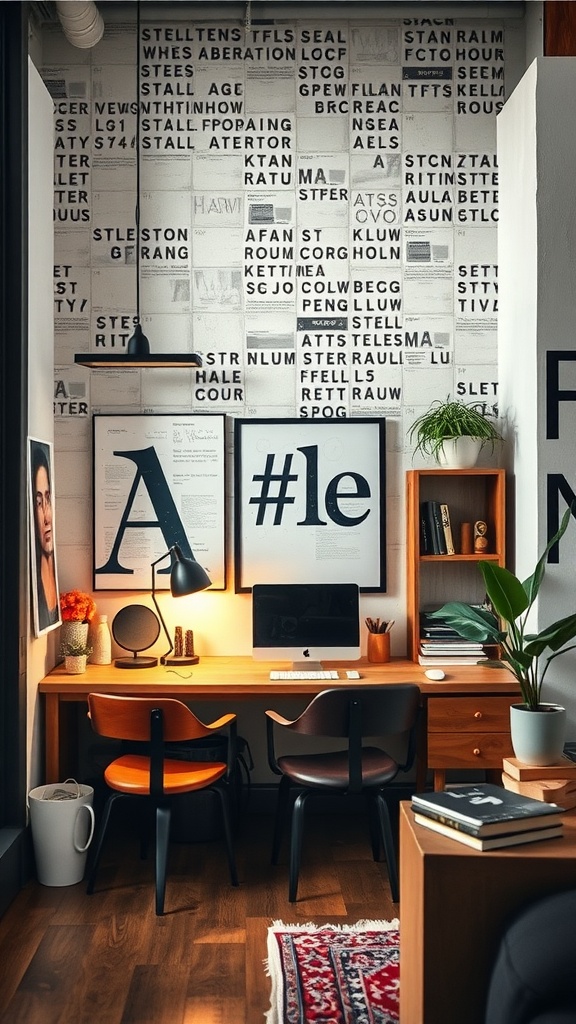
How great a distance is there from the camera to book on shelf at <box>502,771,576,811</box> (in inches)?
90.7

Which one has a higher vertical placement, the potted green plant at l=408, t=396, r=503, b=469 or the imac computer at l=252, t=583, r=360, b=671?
the potted green plant at l=408, t=396, r=503, b=469

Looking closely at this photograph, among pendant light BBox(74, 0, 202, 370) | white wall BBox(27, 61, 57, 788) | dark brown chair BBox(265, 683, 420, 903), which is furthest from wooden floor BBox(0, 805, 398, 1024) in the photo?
pendant light BBox(74, 0, 202, 370)

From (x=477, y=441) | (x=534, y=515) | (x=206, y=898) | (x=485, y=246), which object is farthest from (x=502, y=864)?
(x=485, y=246)

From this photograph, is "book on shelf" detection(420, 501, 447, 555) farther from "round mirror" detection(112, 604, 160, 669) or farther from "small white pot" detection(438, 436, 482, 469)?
"round mirror" detection(112, 604, 160, 669)

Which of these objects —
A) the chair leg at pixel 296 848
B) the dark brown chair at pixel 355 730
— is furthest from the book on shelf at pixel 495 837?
the chair leg at pixel 296 848

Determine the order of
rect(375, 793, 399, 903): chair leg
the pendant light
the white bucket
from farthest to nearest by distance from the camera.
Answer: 1. the pendant light
2. the white bucket
3. rect(375, 793, 399, 903): chair leg

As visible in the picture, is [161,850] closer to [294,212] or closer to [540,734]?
[540,734]

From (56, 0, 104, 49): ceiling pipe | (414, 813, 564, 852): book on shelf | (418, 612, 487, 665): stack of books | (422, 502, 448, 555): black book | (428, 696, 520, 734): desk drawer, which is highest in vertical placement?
(56, 0, 104, 49): ceiling pipe

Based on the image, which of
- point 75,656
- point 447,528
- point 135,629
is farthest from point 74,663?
point 447,528

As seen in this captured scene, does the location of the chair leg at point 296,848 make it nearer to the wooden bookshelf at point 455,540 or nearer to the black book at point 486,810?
the wooden bookshelf at point 455,540

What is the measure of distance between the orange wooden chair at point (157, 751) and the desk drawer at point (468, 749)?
0.83 meters

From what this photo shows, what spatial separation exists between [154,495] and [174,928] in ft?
6.33

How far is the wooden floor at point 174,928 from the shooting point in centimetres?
279

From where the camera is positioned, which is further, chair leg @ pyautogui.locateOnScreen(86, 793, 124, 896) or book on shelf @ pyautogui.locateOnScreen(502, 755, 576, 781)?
chair leg @ pyautogui.locateOnScreen(86, 793, 124, 896)
